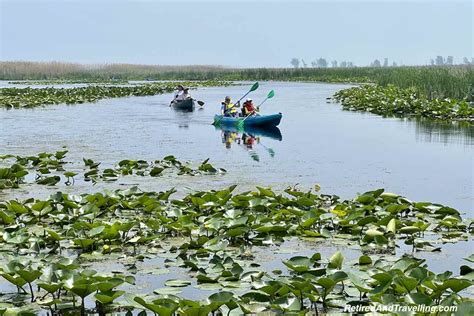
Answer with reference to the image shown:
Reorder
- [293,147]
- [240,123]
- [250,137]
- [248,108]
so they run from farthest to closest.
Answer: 1. [248,108]
2. [240,123]
3. [250,137]
4. [293,147]

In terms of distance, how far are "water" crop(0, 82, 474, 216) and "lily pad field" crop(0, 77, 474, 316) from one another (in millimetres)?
52

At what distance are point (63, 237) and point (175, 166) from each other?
14.5 ft

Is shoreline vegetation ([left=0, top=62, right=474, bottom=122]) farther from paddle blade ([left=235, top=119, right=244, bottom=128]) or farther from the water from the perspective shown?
paddle blade ([left=235, top=119, right=244, bottom=128])

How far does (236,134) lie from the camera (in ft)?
50.5

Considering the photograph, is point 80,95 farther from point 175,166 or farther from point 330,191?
point 330,191

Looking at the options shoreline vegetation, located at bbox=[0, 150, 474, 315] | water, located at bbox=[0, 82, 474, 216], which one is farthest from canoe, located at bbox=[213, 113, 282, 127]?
shoreline vegetation, located at bbox=[0, 150, 474, 315]

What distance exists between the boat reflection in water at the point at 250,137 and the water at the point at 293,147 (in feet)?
0.14

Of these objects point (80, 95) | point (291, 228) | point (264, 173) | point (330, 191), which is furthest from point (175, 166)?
point (80, 95)

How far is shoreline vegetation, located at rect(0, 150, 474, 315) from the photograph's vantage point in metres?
3.69

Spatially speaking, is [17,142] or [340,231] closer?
[340,231]

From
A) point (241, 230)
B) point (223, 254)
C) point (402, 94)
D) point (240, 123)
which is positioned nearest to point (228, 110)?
point (240, 123)

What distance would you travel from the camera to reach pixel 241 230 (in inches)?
205

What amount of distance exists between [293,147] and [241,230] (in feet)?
24.8

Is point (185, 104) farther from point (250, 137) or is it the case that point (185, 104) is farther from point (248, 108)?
point (250, 137)
